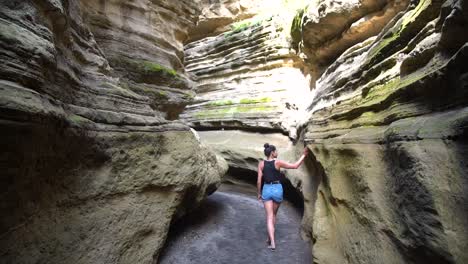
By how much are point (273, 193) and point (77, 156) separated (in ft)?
12.2

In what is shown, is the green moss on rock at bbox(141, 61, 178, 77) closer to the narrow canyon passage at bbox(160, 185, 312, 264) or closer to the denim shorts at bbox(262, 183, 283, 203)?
the narrow canyon passage at bbox(160, 185, 312, 264)

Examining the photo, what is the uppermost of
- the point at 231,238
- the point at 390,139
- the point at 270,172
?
Answer: the point at 390,139

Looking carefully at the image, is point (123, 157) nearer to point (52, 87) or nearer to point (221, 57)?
point (52, 87)

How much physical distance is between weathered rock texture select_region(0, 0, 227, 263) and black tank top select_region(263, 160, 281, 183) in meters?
1.10

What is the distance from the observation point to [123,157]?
3842 mm

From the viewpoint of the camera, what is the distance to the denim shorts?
550cm

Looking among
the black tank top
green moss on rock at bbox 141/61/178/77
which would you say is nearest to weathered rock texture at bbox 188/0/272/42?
green moss on rock at bbox 141/61/178/77

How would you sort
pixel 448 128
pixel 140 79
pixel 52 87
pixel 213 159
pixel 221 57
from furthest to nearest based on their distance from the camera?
pixel 221 57
pixel 140 79
pixel 213 159
pixel 52 87
pixel 448 128

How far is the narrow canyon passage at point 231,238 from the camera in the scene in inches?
185

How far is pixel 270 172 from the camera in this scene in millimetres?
5574

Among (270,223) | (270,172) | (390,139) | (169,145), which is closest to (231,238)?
(270,223)

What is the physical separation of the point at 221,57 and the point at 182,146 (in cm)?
1133

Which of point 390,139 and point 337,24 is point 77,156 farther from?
point 337,24

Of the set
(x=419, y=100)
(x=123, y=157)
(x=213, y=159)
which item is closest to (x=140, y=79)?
(x=213, y=159)
